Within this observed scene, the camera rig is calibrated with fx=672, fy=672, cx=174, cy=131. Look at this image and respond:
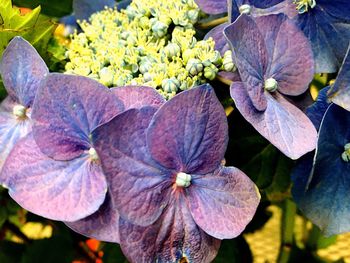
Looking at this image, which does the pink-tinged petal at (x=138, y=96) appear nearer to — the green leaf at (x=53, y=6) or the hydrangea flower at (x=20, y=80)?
the hydrangea flower at (x=20, y=80)

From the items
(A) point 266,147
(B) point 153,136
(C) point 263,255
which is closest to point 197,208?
(B) point 153,136

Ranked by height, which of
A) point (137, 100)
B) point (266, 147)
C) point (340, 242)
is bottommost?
point (340, 242)

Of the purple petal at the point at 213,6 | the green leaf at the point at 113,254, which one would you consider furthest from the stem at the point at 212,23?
the green leaf at the point at 113,254

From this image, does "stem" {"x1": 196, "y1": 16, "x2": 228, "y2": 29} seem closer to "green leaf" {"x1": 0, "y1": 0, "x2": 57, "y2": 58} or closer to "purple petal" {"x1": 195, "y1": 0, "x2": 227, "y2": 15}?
"purple petal" {"x1": 195, "y1": 0, "x2": 227, "y2": 15}

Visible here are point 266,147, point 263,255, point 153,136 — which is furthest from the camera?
point 263,255

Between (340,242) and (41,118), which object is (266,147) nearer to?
(41,118)

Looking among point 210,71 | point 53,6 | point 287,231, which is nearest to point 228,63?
point 210,71

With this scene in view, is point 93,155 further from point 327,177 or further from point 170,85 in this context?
point 327,177

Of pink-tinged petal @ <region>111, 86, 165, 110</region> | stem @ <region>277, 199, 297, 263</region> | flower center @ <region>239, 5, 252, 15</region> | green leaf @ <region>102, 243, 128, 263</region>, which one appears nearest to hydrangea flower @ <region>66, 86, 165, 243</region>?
pink-tinged petal @ <region>111, 86, 165, 110</region>
